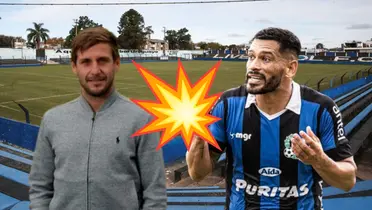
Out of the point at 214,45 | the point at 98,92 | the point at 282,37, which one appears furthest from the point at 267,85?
the point at 214,45

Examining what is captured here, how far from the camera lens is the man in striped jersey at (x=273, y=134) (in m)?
1.89

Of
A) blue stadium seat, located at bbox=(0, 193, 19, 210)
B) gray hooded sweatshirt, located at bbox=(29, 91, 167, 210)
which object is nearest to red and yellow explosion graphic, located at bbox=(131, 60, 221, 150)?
gray hooded sweatshirt, located at bbox=(29, 91, 167, 210)

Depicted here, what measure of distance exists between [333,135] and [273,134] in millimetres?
350

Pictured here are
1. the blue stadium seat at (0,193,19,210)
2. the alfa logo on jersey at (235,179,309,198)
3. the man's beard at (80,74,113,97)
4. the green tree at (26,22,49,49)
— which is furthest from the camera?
the green tree at (26,22,49,49)

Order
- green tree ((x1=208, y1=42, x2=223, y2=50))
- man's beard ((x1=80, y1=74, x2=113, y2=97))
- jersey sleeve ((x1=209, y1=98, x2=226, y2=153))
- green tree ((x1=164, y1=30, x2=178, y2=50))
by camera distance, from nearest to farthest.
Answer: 1. man's beard ((x1=80, y1=74, x2=113, y2=97))
2. jersey sleeve ((x1=209, y1=98, x2=226, y2=153))
3. green tree ((x1=164, y1=30, x2=178, y2=50))
4. green tree ((x1=208, y1=42, x2=223, y2=50))

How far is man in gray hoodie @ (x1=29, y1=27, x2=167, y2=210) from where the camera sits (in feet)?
6.01

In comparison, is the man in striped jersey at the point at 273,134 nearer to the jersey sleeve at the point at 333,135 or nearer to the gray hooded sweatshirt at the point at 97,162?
the jersey sleeve at the point at 333,135

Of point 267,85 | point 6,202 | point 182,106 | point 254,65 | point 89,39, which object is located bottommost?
point 6,202

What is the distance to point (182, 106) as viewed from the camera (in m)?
1.80

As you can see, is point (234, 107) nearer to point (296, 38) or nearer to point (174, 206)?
point (296, 38)

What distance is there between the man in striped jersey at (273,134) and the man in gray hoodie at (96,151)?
0.32 meters

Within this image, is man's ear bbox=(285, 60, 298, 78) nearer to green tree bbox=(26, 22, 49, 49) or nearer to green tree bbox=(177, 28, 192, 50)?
green tree bbox=(26, 22, 49, 49)

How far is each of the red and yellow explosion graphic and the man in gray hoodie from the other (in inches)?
5.3

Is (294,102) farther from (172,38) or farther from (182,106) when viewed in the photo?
(172,38)
